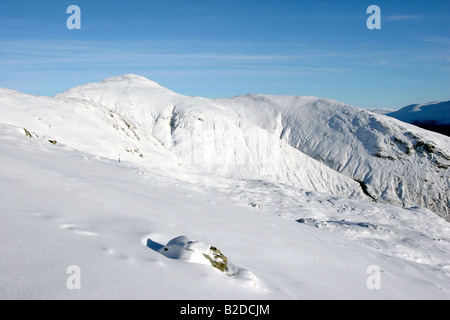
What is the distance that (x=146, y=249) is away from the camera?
15.3ft

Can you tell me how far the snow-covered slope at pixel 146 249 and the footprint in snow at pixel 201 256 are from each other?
0.7 inches

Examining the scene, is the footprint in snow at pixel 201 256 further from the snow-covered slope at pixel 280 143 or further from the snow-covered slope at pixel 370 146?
the snow-covered slope at pixel 370 146

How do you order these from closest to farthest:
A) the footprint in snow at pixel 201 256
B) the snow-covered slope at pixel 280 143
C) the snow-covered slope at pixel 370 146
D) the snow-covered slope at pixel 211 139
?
the footprint in snow at pixel 201 256 → the snow-covered slope at pixel 280 143 → the snow-covered slope at pixel 211 139 → the snow-covered slope at pixel 370 146

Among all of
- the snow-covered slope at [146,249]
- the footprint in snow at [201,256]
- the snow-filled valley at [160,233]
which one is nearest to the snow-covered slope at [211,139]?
the snow-filled valley at [160,233]

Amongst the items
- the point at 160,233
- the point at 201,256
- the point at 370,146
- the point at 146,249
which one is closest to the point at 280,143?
the point at 370,146

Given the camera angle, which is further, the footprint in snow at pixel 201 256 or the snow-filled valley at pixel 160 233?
the footprint in snow at pixel 201 256

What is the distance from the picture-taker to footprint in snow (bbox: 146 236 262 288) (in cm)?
455

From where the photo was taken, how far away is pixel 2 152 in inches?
331

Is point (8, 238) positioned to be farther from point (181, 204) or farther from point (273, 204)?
point (273, 204)

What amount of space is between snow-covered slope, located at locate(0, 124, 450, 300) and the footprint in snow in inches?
0.7

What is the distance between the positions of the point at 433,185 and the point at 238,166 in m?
44.1

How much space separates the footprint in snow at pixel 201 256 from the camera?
179 inches

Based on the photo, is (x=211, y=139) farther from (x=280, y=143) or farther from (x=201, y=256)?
(x=201, y=256)
